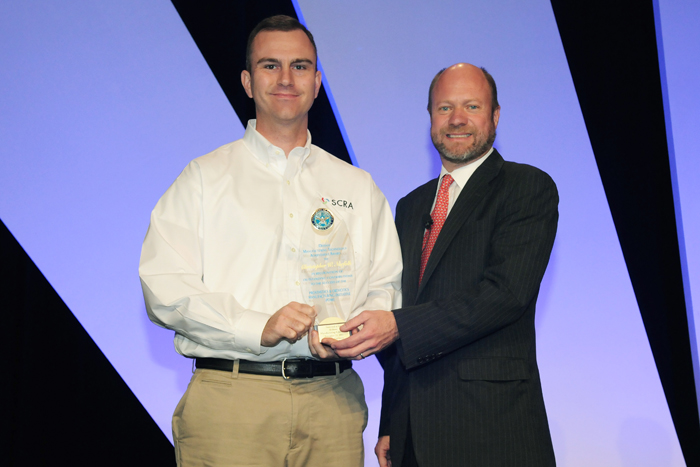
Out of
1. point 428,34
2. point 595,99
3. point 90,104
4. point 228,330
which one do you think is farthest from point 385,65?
point 228,330

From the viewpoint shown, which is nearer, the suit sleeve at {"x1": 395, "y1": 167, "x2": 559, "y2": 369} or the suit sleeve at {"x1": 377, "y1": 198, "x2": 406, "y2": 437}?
the suit sleeve at {"x1": 395, "y1": 167, "x2": 559, "y2": 369}

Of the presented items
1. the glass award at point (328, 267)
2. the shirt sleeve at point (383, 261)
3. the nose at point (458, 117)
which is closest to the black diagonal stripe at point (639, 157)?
the nose at point (458, 117)

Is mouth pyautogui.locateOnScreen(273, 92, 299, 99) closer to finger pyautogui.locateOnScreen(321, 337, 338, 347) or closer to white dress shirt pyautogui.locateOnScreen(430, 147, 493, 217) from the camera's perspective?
white dress shirt pyautogui.locateOnScreen(430, 147, 493, 217)

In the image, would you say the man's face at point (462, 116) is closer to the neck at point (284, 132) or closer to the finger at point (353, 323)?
the neck at point (284, 132)

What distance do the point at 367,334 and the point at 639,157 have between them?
2.70m

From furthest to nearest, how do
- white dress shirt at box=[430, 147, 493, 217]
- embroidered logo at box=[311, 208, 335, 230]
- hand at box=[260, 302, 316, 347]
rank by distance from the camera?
white dress shirt at box=[430, 147, 493, 217] < embroidered logo at box=[311, 208, 335, 230] < hand at box=[260, 302, 316, 347]

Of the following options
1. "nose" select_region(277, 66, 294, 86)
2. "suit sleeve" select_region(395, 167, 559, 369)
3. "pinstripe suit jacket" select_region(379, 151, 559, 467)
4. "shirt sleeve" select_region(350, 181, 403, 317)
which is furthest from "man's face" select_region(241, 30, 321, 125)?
"suit sleeve" select_region(395, 167, 559, 369)

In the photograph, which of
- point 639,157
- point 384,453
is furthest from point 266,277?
point 639,157

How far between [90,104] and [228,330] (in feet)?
7.27

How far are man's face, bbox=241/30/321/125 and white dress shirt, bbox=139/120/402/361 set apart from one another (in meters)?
0.12

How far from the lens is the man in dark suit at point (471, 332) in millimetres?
1934

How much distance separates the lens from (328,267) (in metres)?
1.92

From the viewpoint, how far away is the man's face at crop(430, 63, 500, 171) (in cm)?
238

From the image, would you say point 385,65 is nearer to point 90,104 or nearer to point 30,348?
point 90,104
